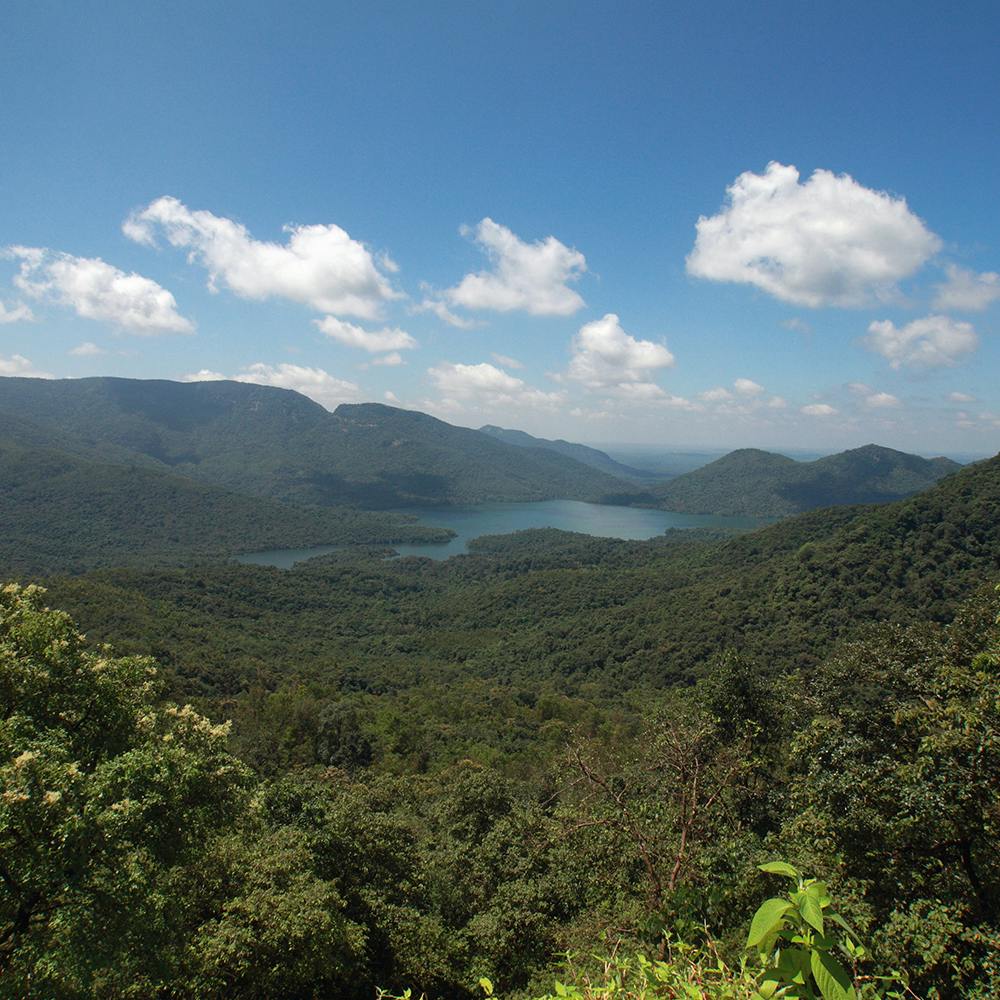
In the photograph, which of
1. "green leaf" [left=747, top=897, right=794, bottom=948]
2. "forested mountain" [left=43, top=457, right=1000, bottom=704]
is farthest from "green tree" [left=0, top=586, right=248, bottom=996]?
"forested mountain" [left=43, top=457, right=1000, bottom=704]

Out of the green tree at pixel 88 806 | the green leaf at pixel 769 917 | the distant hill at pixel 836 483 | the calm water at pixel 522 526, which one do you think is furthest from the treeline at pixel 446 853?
the distant hill at pixel 836 483

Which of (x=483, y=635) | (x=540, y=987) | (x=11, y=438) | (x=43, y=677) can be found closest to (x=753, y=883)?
(x=540, y=987)

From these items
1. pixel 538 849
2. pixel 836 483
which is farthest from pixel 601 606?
pixel 836 483

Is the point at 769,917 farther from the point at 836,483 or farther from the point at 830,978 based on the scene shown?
the point at 836,483

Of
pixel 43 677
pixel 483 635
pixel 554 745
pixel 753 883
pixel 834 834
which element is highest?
pixel 43 677

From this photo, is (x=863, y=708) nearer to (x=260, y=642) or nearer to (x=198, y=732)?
(x=198, y=732)

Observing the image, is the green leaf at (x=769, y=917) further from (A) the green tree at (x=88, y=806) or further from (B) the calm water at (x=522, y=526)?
(B) the calm water at (x=522, y=526)
